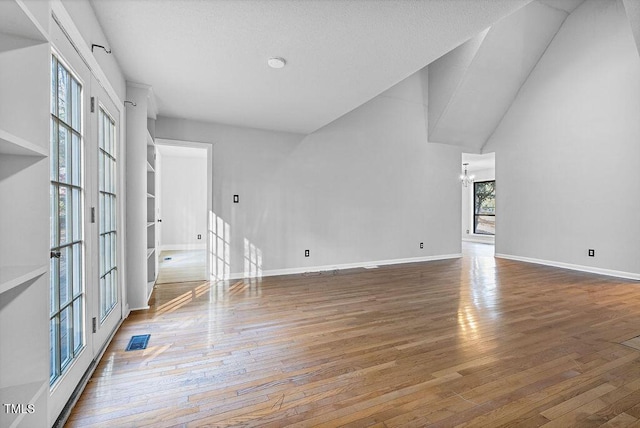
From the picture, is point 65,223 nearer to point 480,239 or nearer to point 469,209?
point 480,239

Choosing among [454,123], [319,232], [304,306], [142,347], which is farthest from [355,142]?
[142,347]

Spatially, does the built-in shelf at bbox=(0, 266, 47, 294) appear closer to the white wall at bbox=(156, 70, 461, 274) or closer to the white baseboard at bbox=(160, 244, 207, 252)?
the white wall at bbox=(156, 70, 461, 274)

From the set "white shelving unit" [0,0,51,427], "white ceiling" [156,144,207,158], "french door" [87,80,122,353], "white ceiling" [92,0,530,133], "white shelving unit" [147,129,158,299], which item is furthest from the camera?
"white ceiling" [156,144,207,158]

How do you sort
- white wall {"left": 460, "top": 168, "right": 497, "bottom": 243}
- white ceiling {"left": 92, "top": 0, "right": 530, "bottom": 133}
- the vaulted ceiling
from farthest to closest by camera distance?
white wall {"left": 460, "top": 168, "right": 497, "bottom": 243}, the vaulted ceiling, white ceiling {"left": 92, "top": 0, "right": 530, "bottom": 133}

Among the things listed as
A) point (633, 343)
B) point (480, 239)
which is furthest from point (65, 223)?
point (480, 239)

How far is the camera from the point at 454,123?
250 inches

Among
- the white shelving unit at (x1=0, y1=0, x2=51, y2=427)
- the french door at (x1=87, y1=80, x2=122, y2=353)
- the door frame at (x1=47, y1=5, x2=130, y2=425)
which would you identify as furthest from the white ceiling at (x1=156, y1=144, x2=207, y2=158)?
the white shelving unit at (x1=0, y1=0, x2=51, y2=427)

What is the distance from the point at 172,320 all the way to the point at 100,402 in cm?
132

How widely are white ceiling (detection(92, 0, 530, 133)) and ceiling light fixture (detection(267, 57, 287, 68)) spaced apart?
0.05 metres

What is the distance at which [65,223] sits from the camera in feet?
5.77

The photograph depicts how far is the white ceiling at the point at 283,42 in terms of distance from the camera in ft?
6.64

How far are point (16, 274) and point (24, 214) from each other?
270 millimetres

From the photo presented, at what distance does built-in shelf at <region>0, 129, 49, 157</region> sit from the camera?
96cm

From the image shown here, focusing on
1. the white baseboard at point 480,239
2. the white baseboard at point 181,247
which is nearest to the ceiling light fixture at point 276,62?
the white baseboard at point 181,247
